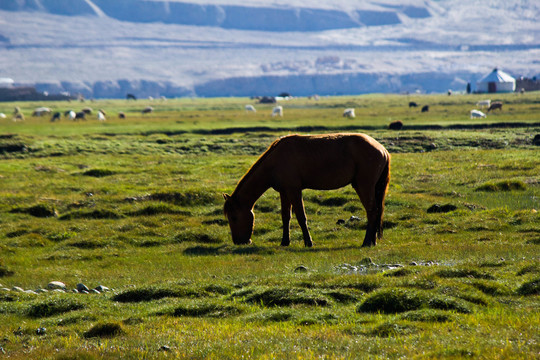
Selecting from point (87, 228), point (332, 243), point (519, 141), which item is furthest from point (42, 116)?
point (332, 243)

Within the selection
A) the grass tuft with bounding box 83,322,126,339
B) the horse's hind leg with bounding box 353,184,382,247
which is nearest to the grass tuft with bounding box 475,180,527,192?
the horse's hind leg with bounding box 353,184,382,247

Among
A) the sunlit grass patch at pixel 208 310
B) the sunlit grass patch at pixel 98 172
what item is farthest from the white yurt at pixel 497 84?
the sunlit grass patch at pixel 208 310

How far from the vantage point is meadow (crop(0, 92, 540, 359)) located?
10070 millimetres

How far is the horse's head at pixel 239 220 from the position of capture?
798 inches

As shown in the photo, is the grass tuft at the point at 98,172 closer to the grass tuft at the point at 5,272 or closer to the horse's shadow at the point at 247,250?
the horse's shadow at the point at 247,250

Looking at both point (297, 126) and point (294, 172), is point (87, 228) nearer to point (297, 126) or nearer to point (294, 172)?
point (294, 172)

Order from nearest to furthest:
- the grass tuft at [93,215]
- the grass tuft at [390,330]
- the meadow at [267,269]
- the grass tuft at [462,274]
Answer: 1. the meadow at [267,269]
2. the grass tuft at [390,330]
3. the grass tuft at [462,274]
4. the grass tuft at [93,215]

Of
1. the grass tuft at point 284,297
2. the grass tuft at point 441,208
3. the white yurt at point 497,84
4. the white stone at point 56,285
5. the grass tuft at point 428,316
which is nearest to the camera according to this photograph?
the grass tuft at point 428,316

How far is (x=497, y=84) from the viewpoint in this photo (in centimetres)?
18162

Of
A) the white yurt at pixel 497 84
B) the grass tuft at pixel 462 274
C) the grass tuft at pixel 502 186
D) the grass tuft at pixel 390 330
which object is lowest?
the white yurt at pixel 497 84

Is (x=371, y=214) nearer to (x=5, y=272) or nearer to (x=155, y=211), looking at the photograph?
(x=155, y=211)

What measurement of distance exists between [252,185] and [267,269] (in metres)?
4.20

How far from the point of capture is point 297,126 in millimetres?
65875

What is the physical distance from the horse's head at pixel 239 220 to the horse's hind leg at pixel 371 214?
3452mm
